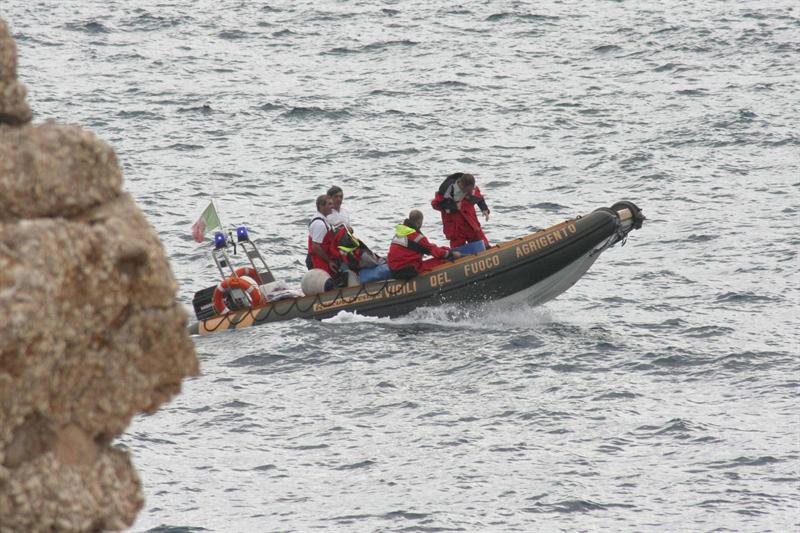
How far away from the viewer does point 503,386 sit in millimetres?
14273

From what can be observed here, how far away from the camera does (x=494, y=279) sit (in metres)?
→ 16.8

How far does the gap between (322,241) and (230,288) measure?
4.92 feet

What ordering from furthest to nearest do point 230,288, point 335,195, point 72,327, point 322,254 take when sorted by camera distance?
point 230,288 → point 322,254 → point 335,195 → point 72,327

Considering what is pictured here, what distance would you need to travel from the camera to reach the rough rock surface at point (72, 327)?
12.9ft

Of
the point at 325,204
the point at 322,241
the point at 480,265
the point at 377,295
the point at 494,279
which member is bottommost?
the point at 377,295

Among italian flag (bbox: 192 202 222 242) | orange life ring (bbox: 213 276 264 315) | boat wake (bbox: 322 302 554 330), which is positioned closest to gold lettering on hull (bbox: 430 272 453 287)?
boat wake (bbox: 322 302 554 330)

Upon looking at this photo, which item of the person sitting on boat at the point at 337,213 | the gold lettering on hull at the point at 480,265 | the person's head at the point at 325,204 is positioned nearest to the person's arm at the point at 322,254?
the person sitting on boat at the point at 337,213

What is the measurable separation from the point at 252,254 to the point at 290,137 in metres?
11.0

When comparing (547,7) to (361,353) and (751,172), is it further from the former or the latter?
(361,353)

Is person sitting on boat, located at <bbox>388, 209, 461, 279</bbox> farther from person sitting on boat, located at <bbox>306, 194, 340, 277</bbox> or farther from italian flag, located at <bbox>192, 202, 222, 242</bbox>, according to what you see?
italian flag, located at <bbox>192, 202, 222, 242</bbox>

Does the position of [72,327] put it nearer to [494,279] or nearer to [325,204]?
[325,204]

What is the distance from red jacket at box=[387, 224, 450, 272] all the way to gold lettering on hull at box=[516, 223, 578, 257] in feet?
3.20

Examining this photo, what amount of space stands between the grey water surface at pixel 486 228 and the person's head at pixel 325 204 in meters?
1.49

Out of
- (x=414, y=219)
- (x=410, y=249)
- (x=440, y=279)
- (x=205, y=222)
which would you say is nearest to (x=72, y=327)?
(x=414, y=219)
